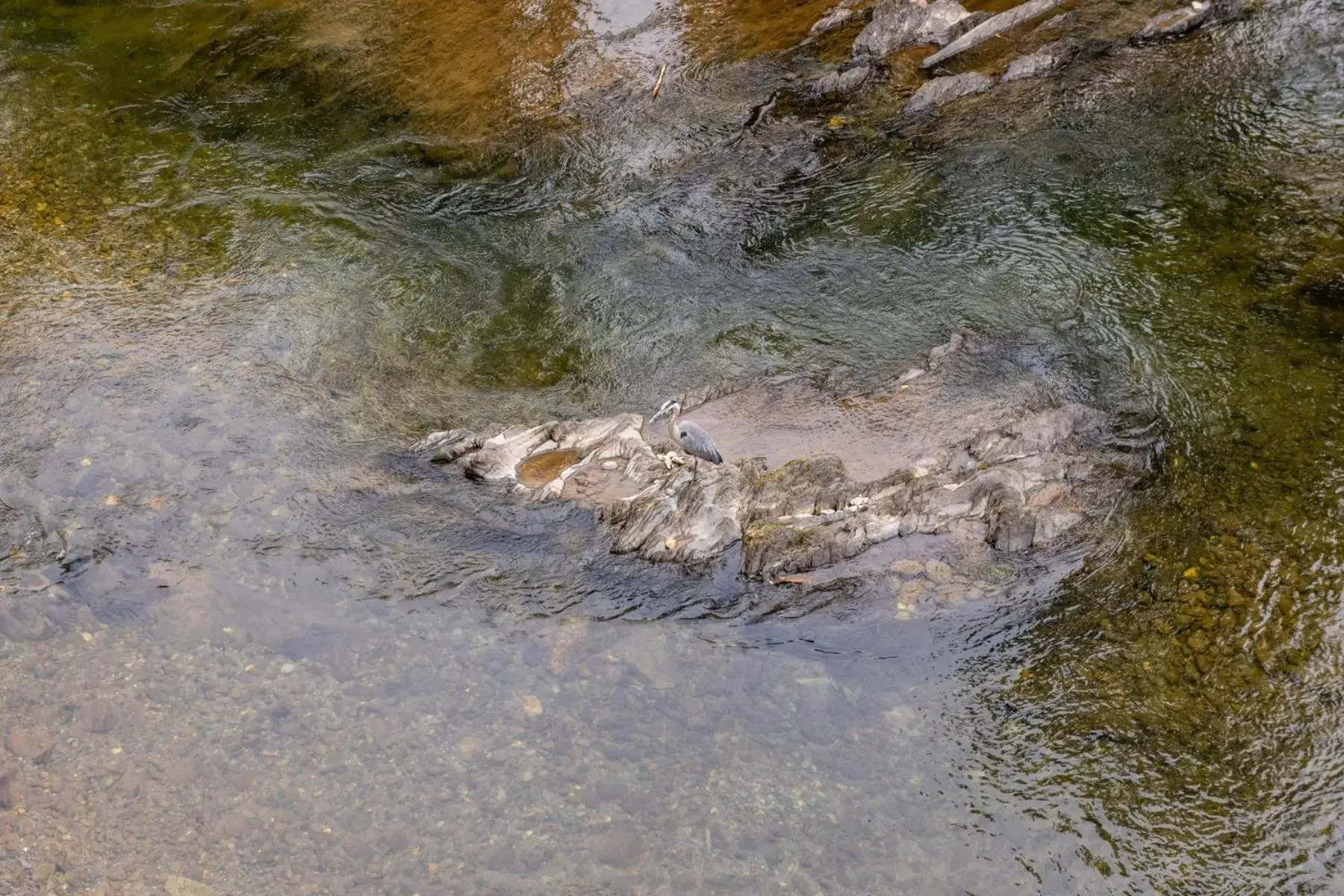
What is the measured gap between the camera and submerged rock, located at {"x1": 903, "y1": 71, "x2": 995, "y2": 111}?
30.1 feet

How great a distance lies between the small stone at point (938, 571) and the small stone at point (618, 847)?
6.64 ft

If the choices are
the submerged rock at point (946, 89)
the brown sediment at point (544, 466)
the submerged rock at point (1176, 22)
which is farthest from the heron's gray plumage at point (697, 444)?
the submerged rock at point (1176, 22)

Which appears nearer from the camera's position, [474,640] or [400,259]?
[474,640]

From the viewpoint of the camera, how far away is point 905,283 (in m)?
7.49

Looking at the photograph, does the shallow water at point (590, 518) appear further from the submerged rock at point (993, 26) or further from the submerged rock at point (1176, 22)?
the submerged rock at point (993, 26)

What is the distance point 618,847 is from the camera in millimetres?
4645

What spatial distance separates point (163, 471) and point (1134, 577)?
5.65 meters

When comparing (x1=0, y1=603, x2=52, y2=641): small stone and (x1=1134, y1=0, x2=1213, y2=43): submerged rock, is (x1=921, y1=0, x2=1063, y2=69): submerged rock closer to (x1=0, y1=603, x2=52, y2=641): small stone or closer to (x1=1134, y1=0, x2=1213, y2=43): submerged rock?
(x1=1134, y1=0, x2=1213, y2=43): submerged rock

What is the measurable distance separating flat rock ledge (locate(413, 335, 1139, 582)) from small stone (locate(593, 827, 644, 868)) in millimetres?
1507

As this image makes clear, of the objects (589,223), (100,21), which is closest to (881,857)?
(589,223)

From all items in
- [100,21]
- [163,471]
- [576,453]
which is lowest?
[576,453]

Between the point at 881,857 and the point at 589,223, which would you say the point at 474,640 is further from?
the point at 589,223

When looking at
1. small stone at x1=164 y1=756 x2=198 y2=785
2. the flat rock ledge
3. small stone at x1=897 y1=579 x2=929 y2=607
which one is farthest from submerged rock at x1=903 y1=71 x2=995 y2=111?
small stone at x1=164 y1=756 x2=198 y2=785

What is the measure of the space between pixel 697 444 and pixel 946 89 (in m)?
5.03
